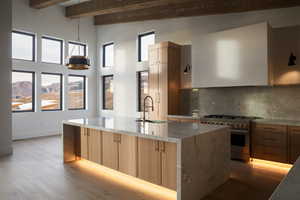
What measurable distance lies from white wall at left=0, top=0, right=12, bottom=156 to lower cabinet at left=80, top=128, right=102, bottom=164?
2.07m

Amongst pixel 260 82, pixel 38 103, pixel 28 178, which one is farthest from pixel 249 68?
pixel 38 103

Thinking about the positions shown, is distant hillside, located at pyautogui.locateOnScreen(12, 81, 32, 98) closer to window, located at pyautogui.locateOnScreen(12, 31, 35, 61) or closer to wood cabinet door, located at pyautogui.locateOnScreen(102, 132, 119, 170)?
window, located at pyautogui.locateOnScreen(12, 31, 35, 61)

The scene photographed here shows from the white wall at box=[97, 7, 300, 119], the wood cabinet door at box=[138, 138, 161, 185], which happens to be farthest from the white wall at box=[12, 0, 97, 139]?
the wood cabinet door at box=[138, 138, 161, 185]

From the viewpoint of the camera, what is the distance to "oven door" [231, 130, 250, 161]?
4.36 metres

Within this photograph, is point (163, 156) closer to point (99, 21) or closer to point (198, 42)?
point (198, 42)

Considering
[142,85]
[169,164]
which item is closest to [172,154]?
[169,164]

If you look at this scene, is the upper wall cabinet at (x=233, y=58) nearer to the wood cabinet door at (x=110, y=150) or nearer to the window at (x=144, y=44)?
Answer: the window at (x=144, y=44)

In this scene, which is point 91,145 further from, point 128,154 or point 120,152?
point 128,154

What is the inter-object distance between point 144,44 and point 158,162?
4999 mm

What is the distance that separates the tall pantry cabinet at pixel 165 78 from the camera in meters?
5.61

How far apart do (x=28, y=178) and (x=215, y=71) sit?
4170 millimetres

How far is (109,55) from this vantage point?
→ 8.24 meters

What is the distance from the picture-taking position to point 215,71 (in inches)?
193

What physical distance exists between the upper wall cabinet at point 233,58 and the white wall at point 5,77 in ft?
A: 14.2
